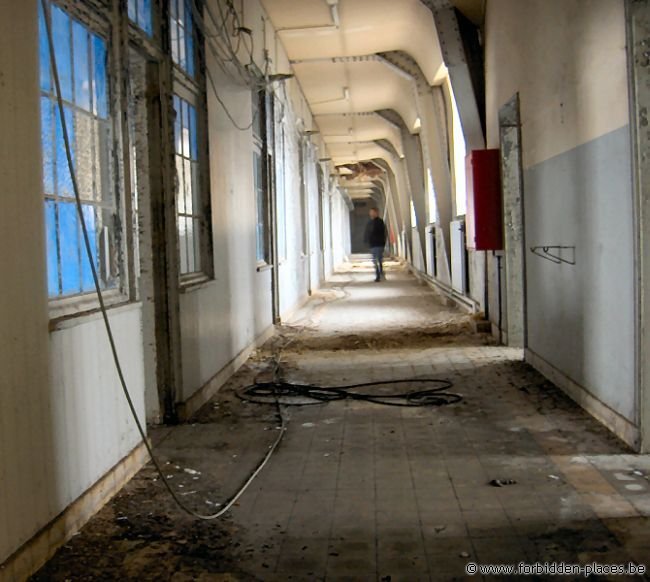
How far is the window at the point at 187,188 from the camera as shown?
17.5 ft

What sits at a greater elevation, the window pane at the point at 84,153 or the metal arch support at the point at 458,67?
the metal arch support at the point at 458,67

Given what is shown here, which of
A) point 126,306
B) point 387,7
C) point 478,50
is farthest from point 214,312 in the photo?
point 387,7

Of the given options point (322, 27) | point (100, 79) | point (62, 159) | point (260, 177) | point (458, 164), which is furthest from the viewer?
point (458, 164)

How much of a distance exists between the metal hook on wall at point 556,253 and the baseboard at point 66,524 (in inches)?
123

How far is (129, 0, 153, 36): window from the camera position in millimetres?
4378

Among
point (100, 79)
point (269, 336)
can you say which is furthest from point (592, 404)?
point (269, 336)

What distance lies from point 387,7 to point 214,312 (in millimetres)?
5492

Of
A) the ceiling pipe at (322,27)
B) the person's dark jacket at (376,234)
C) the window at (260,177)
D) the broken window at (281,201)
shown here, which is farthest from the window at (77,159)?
the person's dark jacket at (376,234)

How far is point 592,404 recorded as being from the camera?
187 inches

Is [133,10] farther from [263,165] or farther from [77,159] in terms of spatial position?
[263,165]

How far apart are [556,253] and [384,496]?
9.38ft

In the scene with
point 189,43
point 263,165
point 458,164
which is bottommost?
point 263,165

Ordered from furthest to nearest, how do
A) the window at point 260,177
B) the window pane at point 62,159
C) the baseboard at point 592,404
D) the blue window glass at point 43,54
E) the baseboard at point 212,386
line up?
the window at point 260,177 → the baseboard at point 212,386 → the baseboard at point 592,404 → the window pane at point 62,159 → the blue window glass at point 43,54

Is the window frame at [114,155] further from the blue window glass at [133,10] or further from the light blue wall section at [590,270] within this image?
the light blue wall section at [590,270]
